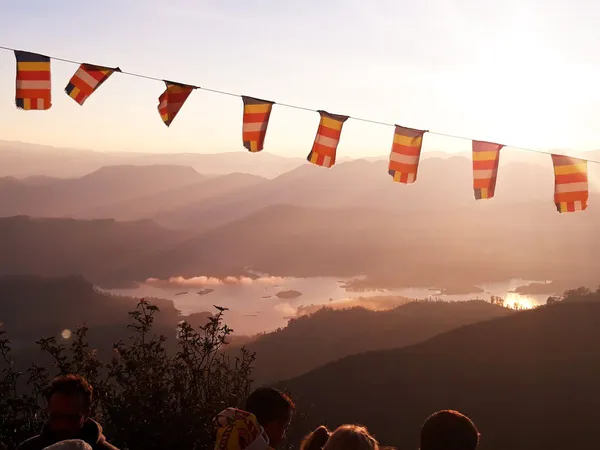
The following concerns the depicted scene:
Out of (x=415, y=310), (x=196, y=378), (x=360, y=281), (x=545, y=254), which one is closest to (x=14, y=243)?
(x=360, y=281)

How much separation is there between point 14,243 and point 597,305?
16391 centimetres

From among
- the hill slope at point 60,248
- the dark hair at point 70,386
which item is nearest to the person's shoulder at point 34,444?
the dark hair at point 70,386

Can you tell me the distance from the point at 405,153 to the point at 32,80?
5.57 meters

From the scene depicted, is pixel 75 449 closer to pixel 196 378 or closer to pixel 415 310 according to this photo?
pixel 196 378

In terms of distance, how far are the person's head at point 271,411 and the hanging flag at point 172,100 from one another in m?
6.01

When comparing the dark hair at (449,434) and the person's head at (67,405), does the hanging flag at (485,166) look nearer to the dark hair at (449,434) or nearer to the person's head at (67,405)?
the dark hair at (449,434)

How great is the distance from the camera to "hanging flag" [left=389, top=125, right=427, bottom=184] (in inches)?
360

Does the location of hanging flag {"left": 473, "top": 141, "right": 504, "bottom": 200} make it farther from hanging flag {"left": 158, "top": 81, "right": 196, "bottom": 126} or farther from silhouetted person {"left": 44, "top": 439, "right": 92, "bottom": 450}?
silhouetted person {"left": 44, "top": 439, "right": 92, "bottom": 450}

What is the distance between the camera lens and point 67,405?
3271mm

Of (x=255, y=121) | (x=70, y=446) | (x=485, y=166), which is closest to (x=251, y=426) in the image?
(x=70, y=446)

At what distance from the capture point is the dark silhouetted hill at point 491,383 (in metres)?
A: 34.3

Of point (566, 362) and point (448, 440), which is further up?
point (448, 440)

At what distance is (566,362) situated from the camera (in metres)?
43.0

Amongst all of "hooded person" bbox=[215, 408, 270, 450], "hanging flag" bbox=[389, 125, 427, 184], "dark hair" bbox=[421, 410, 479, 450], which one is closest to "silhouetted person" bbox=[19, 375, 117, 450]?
"hooded person" bbox=[215, 408, 270, 450]
